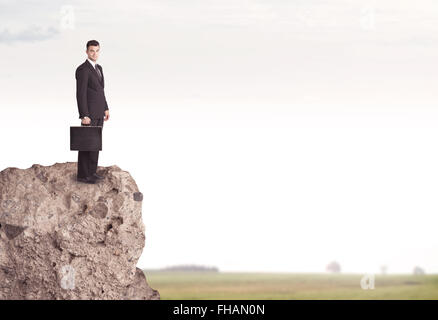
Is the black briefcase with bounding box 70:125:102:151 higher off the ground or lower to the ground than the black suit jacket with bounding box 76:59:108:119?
lower

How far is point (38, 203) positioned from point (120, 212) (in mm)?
1009

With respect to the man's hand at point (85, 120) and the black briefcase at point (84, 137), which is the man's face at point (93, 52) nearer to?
the man's hand at point (85, 120)

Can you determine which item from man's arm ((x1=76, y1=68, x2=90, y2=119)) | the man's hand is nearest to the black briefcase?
the man's hand

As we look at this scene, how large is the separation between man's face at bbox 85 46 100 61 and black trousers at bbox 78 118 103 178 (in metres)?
0.77

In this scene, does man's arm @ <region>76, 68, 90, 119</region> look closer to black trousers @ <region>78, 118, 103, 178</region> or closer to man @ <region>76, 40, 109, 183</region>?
man @ <region>76, 40, 109, 183</region>

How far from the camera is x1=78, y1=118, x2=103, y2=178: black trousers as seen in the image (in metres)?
10.6

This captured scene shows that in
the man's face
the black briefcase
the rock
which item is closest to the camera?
the rock

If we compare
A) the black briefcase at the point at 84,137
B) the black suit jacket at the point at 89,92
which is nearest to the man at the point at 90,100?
the black suit jacket at the point at 89,92

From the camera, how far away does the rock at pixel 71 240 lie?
1030 centimetres

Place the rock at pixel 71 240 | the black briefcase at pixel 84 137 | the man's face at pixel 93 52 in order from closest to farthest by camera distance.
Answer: the rock at pixel 71 240 → the black briefcase at pixel 84 137 → the man's face at pixel 93 52

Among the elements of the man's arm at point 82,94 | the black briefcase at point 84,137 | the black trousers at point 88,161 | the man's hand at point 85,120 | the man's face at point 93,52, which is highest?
the man's face at point 93,52

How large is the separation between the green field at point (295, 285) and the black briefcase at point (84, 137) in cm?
240
